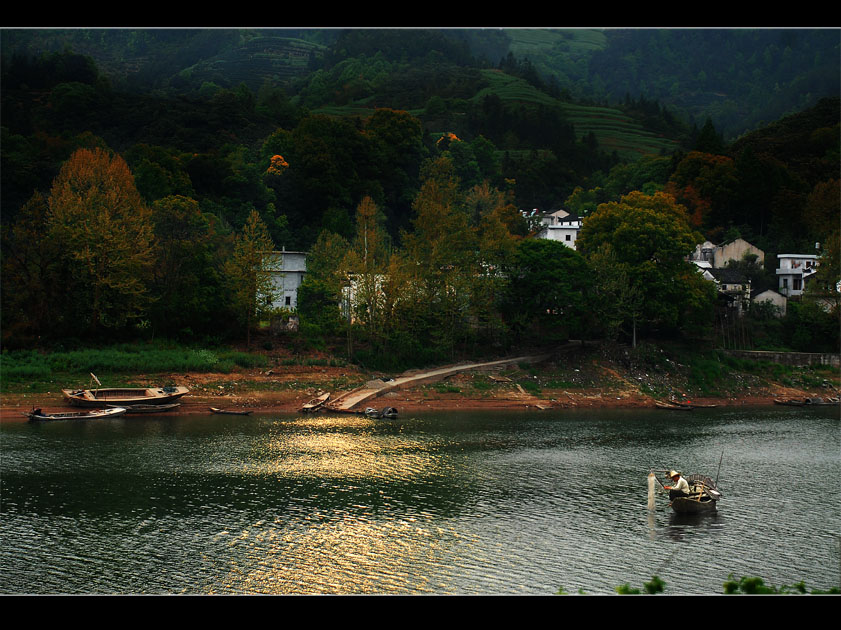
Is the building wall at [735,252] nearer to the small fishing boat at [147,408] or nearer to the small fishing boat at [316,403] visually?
the small fishing boat at [316,403]

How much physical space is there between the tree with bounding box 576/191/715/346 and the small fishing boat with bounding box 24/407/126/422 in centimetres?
4593

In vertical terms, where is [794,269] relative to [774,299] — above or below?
above

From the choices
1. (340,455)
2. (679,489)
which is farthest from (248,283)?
(679,489)

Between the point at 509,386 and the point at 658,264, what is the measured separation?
20.9 metres

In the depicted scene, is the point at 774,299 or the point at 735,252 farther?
the point at 735,252

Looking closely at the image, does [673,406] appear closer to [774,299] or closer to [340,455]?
[774,299]

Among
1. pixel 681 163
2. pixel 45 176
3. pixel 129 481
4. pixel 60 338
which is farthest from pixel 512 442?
pixel 681 163

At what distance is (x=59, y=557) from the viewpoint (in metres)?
29.3

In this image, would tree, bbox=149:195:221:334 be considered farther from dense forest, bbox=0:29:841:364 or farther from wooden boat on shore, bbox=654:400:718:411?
wooden boat on shore, bbox=654:400:718:411

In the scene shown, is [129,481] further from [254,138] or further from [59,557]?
[254,138]

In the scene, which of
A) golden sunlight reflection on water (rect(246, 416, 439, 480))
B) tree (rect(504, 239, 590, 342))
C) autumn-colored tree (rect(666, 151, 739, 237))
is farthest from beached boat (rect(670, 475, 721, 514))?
autumn-colored tree (rect(666, 151, 739, 237))

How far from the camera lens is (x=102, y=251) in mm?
67625

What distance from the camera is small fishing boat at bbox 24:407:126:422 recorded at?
54.8 meters

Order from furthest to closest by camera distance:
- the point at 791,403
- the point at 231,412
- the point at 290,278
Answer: the point at 290,278
the point at 791,403
the point at 231,412
